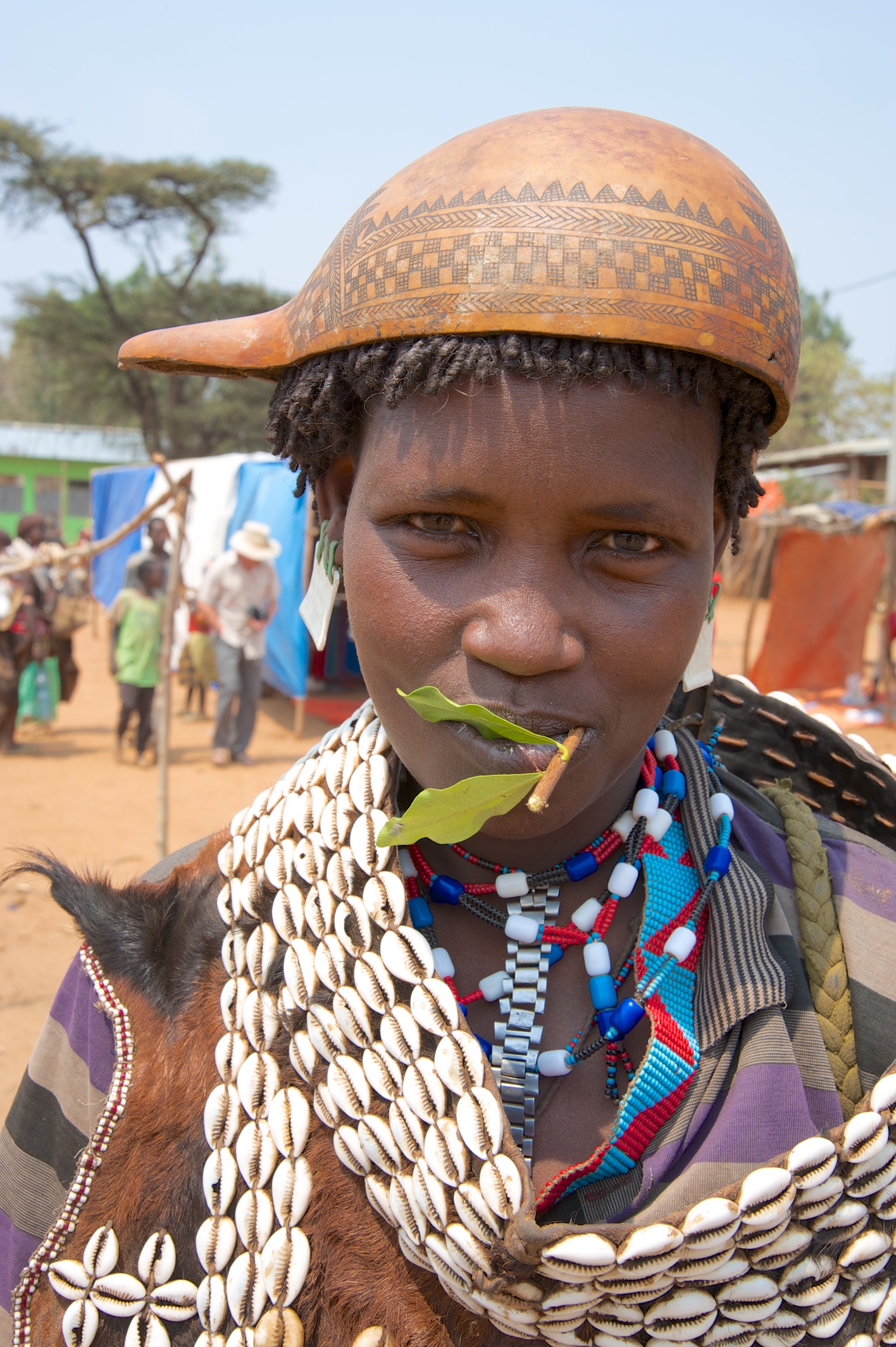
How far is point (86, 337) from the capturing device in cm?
2650

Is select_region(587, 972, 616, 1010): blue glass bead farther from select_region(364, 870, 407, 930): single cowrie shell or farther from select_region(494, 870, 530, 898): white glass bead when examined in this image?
select_region(364, 870, 407, 930): single cowrie shell

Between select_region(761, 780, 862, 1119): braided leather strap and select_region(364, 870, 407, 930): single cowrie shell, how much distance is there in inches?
20.6

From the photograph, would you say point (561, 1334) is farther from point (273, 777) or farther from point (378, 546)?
Answer: point (273, 777)

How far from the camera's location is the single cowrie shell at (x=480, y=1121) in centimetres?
108

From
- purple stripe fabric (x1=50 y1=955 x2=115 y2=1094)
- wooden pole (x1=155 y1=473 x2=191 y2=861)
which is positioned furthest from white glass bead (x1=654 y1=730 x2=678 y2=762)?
wooden pole (x1=155 y1=473 x2=191 y2=861)

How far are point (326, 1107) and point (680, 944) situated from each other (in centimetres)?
50

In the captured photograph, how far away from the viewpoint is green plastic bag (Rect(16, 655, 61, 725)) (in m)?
9.85

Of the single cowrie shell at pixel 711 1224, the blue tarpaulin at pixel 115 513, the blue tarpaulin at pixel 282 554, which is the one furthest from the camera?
the blue tarpaulin at pixel 115 513

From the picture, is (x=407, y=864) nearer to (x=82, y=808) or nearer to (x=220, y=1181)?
(x=220, y=1181)

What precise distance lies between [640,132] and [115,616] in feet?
28.2

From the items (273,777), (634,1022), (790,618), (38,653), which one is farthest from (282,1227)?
(790,618)

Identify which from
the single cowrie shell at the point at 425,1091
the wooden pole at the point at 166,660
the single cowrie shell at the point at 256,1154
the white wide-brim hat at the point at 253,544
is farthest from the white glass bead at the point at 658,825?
the white wide-brim hat at the point at 253,544

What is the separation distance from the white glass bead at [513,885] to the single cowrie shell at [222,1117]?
44 cm

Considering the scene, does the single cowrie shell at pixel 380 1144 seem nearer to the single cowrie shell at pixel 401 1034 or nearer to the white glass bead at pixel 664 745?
the single cowrie shell at pixel 401 1034
